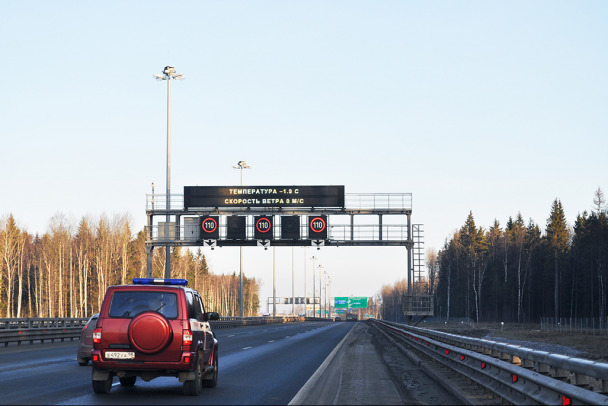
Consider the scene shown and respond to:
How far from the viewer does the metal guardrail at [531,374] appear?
7.77 meters

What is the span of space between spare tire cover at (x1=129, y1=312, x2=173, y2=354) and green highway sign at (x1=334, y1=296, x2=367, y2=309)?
162411 millimetres

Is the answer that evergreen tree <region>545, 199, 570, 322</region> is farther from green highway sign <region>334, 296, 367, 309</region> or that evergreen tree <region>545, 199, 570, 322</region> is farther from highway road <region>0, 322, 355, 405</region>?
highway road <region>0, 322, 355, 405</region>

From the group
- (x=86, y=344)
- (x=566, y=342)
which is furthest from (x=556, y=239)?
(x=86, y=344)

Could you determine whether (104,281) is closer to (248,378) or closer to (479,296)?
(479,296)

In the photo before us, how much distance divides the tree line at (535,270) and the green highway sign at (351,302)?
29.9 meters

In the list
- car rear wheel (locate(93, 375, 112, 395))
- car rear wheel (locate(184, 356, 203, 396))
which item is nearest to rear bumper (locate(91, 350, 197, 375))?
car rear wheel (locate(184, 356, 203, 396))

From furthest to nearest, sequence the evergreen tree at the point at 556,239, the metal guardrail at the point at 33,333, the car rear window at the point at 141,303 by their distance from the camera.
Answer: the evergreen tree at the point at 556,239 < the metal guardrail at the point at 33,333 < the car rear window at the point at 141,303

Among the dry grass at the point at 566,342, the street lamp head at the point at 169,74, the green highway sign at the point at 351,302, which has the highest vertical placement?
the street lamp head at the point at 169,74

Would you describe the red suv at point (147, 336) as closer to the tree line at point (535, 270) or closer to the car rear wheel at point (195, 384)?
the car rear wheel at point (195, 384)

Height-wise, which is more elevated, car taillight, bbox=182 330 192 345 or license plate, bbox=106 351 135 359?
car taillight, bbox=182 330 192 345

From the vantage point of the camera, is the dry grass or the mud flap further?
the dry grass

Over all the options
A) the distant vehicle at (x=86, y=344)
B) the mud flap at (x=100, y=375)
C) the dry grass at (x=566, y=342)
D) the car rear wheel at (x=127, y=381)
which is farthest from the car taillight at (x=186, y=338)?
the dry grass at (x=566, y=342)

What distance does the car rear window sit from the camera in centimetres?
1269

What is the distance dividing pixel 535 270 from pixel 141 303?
10386 centimetres
